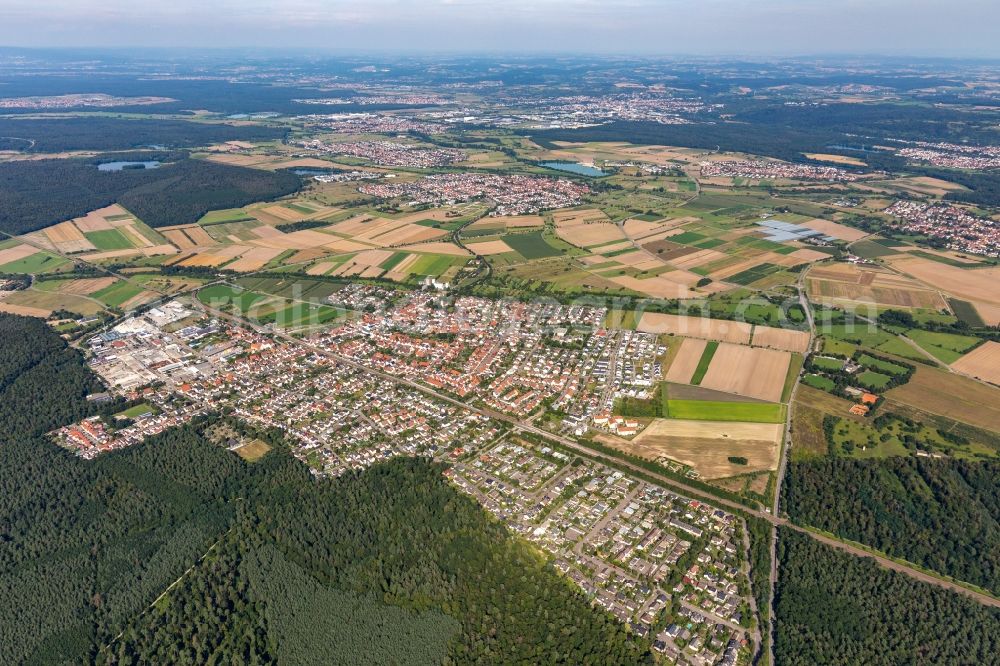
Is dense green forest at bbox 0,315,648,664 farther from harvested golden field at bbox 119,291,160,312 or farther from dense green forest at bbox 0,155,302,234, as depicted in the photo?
dense green forest at bbox 0,155,302,234

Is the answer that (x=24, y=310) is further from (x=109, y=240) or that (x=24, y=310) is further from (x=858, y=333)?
(x=858, y=333)

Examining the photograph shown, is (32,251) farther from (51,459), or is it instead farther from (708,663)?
(708,663)

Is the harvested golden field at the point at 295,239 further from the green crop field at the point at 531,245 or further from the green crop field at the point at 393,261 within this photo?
the green crop field at the point at 531,245

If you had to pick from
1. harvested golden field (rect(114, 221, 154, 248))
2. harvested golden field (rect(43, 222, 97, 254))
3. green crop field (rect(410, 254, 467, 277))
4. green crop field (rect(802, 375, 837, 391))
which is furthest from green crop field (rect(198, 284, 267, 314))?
green crop field (rect(802, 375, 837, 391))

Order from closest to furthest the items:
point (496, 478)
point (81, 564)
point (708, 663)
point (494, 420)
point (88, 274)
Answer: point (708, 663), point (81, 564), point (496, 478), point (494, 420), point (88, 274)

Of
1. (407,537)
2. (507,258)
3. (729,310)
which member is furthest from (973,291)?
(407,537)
